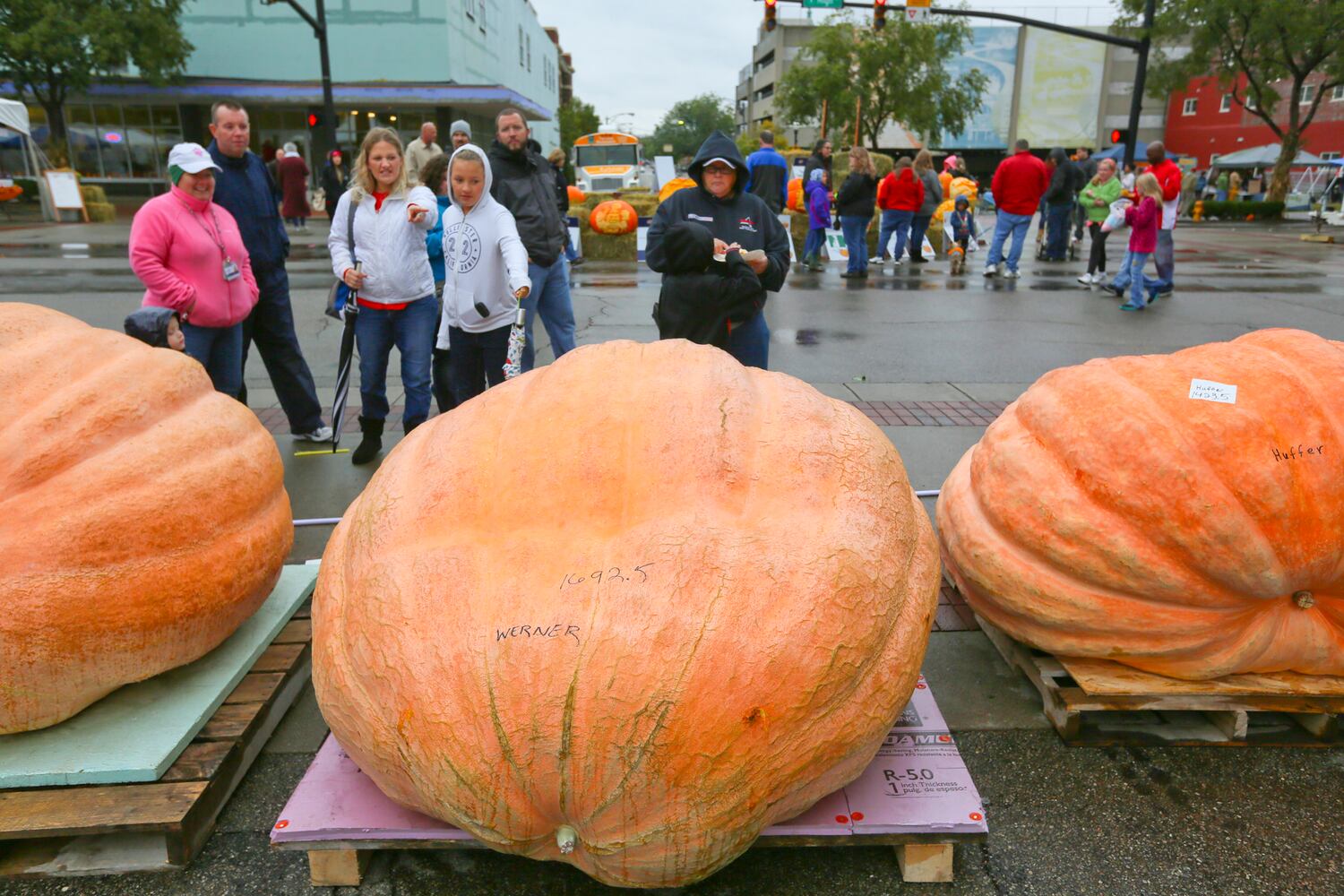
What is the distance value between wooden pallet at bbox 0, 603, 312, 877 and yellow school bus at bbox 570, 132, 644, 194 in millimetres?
26860

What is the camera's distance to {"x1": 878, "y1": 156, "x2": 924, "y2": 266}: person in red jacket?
1461 cm

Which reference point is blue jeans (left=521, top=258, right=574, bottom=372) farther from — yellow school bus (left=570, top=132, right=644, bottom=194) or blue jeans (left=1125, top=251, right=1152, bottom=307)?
yellow school bus (left=570, top=132, right=644, bottom=194)

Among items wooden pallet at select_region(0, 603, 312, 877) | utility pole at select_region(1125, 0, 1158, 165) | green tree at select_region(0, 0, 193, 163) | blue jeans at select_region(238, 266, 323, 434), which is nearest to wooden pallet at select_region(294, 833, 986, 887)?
wooden pallet at select_region(0, 603, 312, 877)

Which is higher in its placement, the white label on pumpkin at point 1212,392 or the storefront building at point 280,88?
the storefront building at point 280,88

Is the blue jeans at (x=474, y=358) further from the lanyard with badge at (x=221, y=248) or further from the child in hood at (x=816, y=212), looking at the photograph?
the child in hood at (x=816, y=212)

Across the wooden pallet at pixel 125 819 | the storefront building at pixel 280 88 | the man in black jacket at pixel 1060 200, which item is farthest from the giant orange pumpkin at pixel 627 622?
the storefront building at pixel 280 88

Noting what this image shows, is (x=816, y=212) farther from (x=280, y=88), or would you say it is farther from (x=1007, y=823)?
(x=280, y=88)

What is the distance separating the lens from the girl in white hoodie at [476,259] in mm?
4934

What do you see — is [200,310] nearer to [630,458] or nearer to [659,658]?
[630,458]

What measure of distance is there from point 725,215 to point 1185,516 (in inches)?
122

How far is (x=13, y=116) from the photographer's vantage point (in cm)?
2255

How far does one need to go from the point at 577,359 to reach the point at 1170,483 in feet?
5.87

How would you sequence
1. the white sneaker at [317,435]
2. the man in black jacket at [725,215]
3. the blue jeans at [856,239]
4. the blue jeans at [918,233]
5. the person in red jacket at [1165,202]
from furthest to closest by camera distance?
the blue jeans at [918,233]
the blue jeans at [856,239]
the person in red jacket at [1165,202]
the white sneaker at [317,435]
the man in black jacket at [725,215]

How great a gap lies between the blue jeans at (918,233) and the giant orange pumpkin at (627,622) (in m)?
15.0
